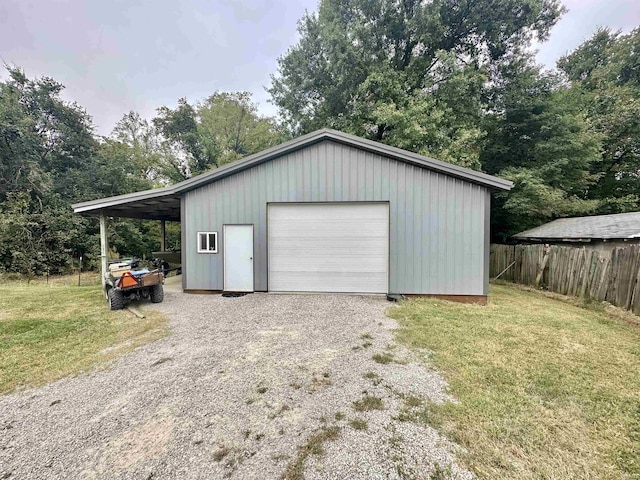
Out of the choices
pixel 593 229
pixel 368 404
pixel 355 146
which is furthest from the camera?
pixel 593 229

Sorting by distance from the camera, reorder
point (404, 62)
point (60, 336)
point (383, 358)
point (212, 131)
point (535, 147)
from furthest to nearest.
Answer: point (212, 131) < point (404, 62) < point (535, 147) < point (60, 336) < point (383, 358)

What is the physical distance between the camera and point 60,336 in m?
4.68

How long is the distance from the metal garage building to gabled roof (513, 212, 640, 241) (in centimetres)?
498

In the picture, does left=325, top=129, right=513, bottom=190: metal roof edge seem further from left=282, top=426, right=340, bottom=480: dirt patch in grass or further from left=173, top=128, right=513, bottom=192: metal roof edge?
left=282, top=426, right=340, bottom=480: dirt patch in grass

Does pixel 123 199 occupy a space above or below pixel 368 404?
Answer: above

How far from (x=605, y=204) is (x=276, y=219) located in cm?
1824

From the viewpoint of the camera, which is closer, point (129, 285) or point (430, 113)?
point (129, 285)

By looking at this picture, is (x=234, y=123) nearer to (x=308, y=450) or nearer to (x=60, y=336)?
(x=60, y=336)

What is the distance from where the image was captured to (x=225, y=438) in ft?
7.50

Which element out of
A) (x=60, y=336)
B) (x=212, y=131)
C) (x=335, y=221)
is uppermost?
(x=212, y=131)

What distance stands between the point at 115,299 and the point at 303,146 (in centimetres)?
543

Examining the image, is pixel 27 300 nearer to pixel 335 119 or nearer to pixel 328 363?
pixel 328 363

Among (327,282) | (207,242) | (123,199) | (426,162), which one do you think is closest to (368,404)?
(327,282)

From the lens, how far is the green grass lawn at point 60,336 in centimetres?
354
